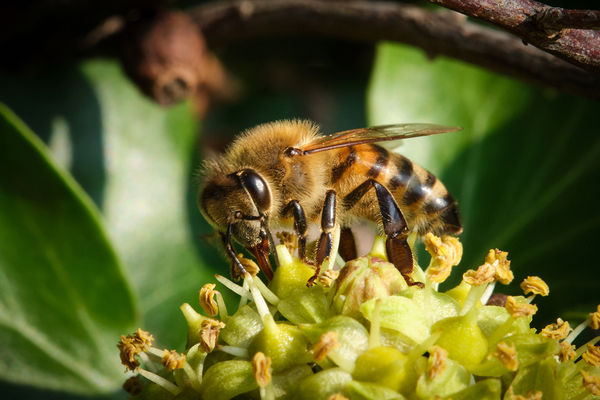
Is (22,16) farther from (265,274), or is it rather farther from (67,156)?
(265,274)

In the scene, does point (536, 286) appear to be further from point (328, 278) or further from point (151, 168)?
point (151, 168)

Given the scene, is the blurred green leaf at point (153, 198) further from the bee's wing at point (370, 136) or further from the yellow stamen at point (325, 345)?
the yellow stamen at point (325, 345)

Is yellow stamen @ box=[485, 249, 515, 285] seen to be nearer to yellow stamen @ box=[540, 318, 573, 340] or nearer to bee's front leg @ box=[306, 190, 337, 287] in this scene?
yellow stamen @ box=[540, 318, 573, 340]

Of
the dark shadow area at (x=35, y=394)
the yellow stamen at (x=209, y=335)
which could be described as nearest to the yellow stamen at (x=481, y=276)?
the yellow stamen at (x=209, y=335)

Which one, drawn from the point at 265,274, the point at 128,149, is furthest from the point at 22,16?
the point at 265,274

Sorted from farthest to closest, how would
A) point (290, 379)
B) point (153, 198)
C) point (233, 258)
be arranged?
point (153, 198), point (233, 258), point (290, 379)

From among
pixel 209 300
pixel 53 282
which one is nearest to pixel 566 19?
pixel 209 300

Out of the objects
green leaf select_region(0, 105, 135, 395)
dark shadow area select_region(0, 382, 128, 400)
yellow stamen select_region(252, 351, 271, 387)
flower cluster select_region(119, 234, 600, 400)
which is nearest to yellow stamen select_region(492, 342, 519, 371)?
flower cluster select_region(119, 234, 600, 400)
